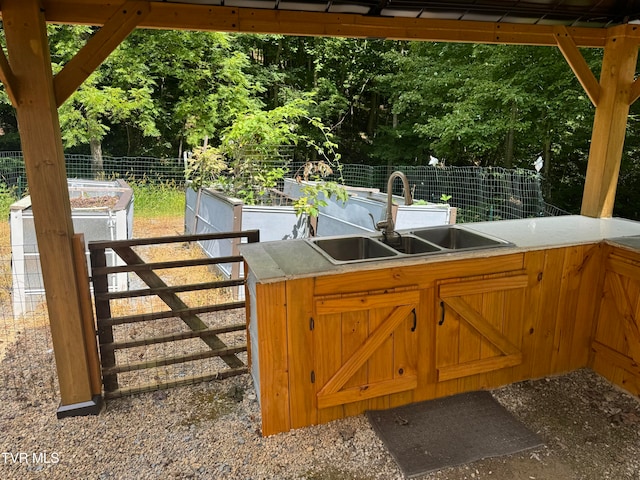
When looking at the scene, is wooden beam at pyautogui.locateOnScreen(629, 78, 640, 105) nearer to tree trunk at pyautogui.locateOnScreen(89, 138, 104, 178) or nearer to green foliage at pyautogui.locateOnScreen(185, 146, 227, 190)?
green foliage at pyautogui.locateOnScreen(185, 146, 227, 190)

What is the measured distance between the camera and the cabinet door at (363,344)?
2262mm

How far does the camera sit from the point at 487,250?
2.50 meters

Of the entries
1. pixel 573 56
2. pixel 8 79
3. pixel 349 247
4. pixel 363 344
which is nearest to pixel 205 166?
pixel 349 247

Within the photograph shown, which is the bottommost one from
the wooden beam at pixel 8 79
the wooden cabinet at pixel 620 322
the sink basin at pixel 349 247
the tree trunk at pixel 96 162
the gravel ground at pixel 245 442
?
the gravel ground at pixel 245 442

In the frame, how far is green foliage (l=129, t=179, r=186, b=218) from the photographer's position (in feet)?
27.0

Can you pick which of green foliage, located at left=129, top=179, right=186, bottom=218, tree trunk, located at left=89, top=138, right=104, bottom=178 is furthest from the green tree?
green foliage, located at left=129, top=179, right=186, bottom=218

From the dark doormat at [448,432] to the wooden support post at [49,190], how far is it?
1660mm

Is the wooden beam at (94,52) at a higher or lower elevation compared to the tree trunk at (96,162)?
higher

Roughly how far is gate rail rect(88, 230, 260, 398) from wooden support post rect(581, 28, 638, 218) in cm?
268

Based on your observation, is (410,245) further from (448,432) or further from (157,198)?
(157,198)

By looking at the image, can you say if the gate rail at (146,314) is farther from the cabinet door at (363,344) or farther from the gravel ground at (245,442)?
the cabinet door at (363,344)

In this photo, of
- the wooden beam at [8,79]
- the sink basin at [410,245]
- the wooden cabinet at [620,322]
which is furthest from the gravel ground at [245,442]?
the wooden beam at [8,79]

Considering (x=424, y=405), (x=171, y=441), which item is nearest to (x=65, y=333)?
(x=171, y=441)

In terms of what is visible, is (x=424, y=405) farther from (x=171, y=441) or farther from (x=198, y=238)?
(x=198, y=238)
